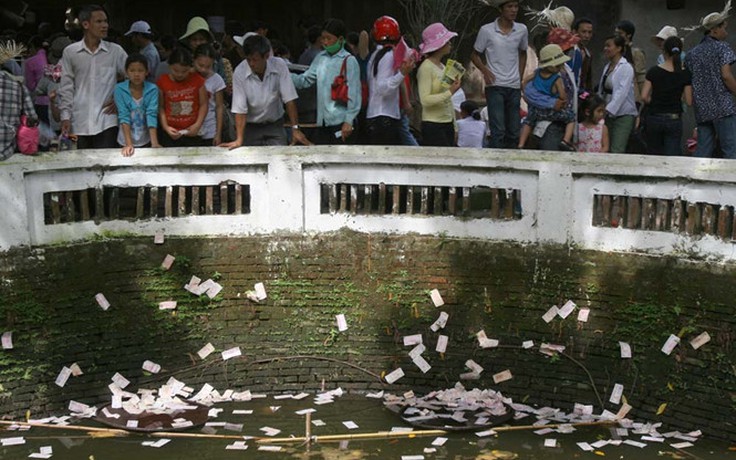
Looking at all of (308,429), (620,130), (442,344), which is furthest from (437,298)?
(620,130)

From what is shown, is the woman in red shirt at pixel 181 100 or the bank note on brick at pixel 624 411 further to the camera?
the woman in red shirt at pixel 181 100

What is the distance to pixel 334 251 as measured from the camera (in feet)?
37.8

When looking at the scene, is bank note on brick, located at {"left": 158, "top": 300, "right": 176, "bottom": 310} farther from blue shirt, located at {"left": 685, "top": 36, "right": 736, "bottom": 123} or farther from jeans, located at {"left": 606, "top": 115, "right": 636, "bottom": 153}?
blue shirt, located at {"left": 685, "top": 36, "right": 736, "bottom": 123}

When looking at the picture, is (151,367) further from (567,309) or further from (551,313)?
(567,309)

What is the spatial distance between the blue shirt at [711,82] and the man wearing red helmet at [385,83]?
248cm

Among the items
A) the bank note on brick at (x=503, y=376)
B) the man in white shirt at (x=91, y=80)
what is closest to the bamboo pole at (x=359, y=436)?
the bank note on brick at (x=503, y=376)

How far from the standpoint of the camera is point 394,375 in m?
11.4

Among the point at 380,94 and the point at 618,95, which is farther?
the point at 618,95

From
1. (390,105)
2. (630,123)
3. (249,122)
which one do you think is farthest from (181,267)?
(630,123)

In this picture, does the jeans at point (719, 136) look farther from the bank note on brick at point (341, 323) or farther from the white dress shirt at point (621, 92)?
the bank note on brick at point (341, 323)

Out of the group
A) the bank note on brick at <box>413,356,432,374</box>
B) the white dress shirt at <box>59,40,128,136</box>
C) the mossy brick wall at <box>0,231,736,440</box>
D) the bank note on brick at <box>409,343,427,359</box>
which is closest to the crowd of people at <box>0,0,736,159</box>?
the white dress shirt at <box>59,40,128,136</box>

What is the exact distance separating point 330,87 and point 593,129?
239 cm

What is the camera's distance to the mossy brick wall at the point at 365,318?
10398mm

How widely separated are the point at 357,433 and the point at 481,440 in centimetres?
97
